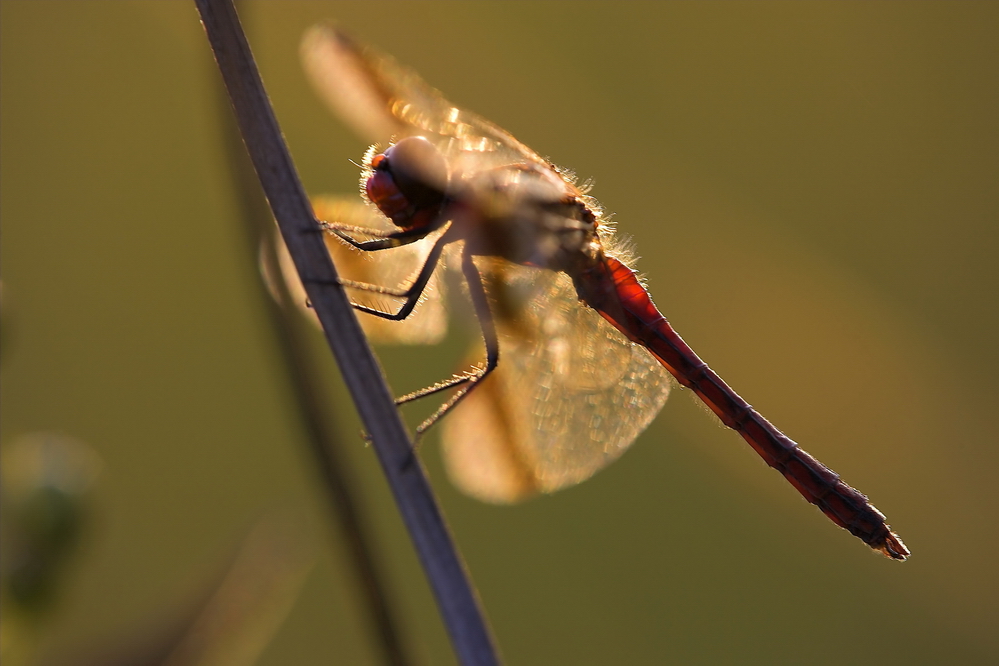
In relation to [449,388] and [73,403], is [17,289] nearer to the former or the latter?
[73,403]

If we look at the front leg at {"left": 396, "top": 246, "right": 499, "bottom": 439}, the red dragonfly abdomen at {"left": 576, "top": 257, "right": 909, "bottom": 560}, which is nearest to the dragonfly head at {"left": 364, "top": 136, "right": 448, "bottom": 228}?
the front leg at {"left": 396, "top": 246, "right": 499, "bottom": 439}

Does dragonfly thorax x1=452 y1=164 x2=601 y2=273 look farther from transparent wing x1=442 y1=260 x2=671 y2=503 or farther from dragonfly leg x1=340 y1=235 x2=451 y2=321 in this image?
transparent wing x1=442 y1=260 x2=671 y2=503

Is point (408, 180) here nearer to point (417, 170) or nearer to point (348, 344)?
point (417, 170)

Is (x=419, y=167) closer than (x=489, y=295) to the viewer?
Yes

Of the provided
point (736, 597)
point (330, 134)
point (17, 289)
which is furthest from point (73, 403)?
point (736, 597)

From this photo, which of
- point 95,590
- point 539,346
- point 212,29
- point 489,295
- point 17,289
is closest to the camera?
point 212,29

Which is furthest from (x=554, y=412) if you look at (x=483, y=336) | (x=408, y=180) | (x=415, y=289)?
(x=408, y=180)
